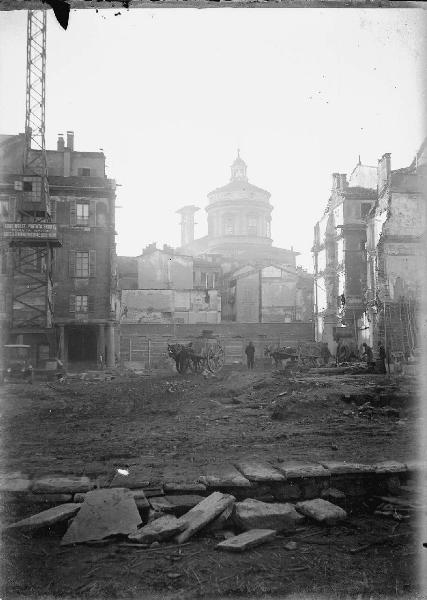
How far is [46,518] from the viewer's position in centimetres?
450

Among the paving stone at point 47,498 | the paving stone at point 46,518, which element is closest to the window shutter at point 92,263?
the paving stone at point 47,498

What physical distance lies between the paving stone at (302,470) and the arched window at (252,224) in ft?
168

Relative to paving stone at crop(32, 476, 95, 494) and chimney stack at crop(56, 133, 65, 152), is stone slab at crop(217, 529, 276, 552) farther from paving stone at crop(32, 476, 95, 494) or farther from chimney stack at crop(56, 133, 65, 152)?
chimney stack at crop(56, 133, 65, 152)

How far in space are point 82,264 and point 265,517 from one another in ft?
91.3

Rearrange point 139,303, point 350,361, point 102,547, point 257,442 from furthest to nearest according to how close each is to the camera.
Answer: point 139,303 < point 350,361 < point 257,442 < point 102,547

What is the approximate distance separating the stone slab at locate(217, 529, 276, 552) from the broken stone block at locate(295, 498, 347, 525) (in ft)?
1.89

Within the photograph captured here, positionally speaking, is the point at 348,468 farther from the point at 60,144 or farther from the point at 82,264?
the point at 60,144

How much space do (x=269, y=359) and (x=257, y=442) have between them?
25.4 meters

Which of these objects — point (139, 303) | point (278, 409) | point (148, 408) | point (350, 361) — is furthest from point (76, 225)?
point (278, 409)

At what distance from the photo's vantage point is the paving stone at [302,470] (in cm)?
577

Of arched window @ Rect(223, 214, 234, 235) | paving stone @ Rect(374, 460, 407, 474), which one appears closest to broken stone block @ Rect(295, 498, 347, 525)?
paving stone @ Rect(374, 460, 407, 474)

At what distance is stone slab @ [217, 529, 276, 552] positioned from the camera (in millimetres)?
4191

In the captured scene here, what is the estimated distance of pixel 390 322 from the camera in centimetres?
2798

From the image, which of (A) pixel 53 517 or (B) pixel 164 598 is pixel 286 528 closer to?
(B) pixel 164 598
